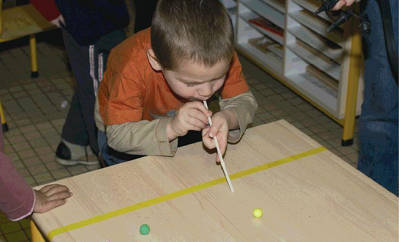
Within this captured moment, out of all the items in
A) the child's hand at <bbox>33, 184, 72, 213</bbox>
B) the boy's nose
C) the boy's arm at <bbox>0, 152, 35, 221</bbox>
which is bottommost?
the child's hand at <bbox>33, 184, 72, 213</bbox>

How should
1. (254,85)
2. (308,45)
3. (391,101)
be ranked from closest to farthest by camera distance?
(391,101) → (308,45) → (254,85)

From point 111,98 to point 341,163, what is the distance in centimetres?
55

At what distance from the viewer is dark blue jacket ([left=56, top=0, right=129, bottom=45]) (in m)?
2.09

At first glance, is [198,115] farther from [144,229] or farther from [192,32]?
[144,229]

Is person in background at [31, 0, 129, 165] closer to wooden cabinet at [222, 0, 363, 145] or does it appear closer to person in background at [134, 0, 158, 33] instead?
person in background at [134, 0, 158, 33]

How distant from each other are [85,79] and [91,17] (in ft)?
0.83

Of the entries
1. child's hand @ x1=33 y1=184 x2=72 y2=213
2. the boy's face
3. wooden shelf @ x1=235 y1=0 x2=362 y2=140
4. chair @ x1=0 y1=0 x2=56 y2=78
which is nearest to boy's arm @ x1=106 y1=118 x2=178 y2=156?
the boy's face

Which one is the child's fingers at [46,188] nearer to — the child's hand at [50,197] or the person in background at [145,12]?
the child's hand at [50,197]

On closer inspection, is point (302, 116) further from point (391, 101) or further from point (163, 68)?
point (163, 68)

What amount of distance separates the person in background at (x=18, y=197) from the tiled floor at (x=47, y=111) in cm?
90

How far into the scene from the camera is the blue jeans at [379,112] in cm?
192

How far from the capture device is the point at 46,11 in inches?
86.3

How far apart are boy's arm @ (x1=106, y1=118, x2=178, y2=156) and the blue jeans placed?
70 centimetres

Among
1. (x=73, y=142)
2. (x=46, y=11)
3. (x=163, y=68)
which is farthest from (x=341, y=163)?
(x=73, y=142)
